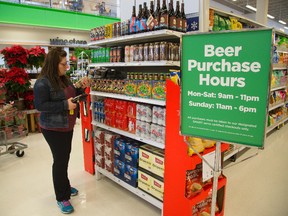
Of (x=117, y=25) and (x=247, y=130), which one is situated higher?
(x=117, y=25)

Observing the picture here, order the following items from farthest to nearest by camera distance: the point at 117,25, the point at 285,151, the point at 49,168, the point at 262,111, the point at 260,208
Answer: the point at 285,151
the point at 49,168
the point at 117,25
the point at 260,208
the point at 262,111

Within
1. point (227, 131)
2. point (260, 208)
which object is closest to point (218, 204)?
point (260, 208)

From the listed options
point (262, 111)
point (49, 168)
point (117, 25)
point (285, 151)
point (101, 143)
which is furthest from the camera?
point (285, 151)

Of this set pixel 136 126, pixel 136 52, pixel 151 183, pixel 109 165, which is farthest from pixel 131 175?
pixel 136 52

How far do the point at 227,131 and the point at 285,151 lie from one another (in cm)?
422

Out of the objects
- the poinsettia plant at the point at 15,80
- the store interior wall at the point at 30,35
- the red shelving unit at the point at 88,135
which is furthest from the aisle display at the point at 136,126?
the store interior wall at the point at 30,35

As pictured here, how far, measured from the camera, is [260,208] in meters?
2.78

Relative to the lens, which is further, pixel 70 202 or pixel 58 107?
pixel 70 202

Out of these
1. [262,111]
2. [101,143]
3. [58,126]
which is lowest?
[101,143]

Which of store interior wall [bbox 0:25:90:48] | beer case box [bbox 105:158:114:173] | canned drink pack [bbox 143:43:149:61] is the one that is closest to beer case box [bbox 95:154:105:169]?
beer case box [bbox 105:158:114:173]

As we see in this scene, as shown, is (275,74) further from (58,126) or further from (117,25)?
(58,126)

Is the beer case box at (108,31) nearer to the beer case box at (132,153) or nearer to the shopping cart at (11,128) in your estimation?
the beer case box at (132,153)

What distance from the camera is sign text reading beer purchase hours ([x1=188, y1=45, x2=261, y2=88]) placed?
3.84ft

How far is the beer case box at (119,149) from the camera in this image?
9.96ft
